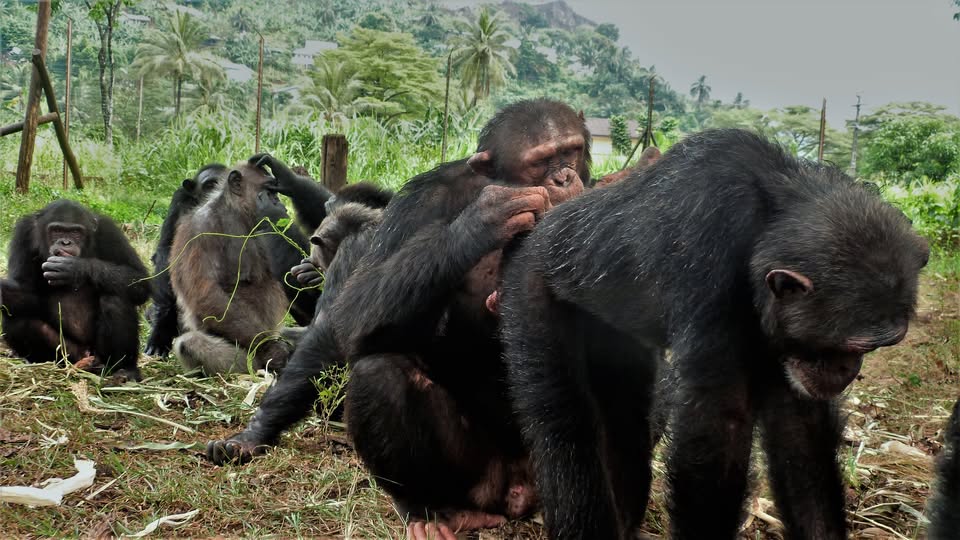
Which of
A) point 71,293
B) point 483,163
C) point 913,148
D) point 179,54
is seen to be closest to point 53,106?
point 71,293

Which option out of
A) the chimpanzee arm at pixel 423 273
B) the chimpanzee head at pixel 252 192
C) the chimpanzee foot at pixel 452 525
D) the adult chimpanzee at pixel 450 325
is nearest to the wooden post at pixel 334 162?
the chimpanzee head at pixel 252 192

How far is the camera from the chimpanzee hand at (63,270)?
6289mm

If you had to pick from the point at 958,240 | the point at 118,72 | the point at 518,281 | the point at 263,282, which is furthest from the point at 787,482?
the point at 118,72

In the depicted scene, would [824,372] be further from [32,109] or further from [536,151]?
[32,109]

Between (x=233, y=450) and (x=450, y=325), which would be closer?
(x=450, y=325)

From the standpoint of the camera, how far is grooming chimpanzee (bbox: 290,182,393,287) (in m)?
5.44

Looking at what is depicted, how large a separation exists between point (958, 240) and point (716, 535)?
9.55 metres

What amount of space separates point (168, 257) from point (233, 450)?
3713 millimetres

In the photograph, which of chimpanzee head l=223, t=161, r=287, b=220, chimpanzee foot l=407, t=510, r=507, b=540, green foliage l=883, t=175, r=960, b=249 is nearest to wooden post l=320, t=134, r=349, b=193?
chimpanzee head l=223, t=161, r=287, b=220

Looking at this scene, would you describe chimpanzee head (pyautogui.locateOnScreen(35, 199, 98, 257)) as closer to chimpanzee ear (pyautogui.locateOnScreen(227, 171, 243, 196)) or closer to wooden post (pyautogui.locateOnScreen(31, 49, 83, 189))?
chimpanzee ear (pyautogui.locateOnScreen(227, 171, 243, 196))

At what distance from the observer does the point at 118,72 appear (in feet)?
107

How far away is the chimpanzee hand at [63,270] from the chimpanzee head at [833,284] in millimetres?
5406

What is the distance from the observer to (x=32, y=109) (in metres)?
10.1

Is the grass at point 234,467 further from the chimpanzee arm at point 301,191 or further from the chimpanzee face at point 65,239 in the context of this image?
the chimpanzee arm at point 301,191
